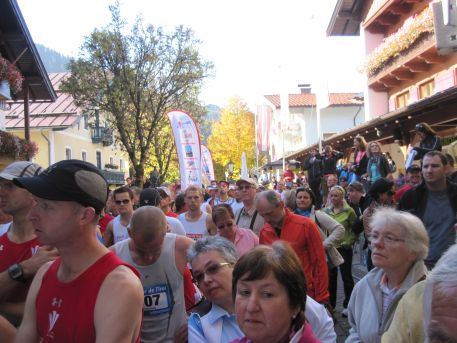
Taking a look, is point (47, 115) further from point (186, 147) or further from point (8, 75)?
point (186, 147)

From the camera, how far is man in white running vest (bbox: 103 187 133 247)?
5.53m

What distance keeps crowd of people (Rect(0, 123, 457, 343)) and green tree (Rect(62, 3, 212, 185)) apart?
19.7 m

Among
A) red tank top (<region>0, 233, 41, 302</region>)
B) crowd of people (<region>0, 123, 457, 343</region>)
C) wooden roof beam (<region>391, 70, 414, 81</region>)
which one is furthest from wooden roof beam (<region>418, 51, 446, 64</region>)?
red tank top (<region>0, 233, 41, 302</region>)

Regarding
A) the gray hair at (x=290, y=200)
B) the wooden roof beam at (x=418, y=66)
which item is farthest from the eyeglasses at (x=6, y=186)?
the wooden roof beam at (x=418, y=66)

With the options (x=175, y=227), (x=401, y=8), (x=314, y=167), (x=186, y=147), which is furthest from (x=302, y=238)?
(x=401, y=8)

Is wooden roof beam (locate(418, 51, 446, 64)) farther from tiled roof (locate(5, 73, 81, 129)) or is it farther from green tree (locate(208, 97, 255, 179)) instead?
green tree (locate(208, 97, 255, 179))

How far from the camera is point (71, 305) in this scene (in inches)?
82.0

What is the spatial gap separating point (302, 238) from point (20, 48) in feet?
62.2

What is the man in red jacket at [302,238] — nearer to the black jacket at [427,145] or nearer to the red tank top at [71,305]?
the red tank top at [71,305]

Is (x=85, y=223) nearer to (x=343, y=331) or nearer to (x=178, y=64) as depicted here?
(x=343, y=331)

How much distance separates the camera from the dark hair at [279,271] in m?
2.20

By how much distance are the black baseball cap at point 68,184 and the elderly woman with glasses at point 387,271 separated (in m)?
2.00

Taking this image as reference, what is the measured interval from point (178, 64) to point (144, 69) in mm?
1749

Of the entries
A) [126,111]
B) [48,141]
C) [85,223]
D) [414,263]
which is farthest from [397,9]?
[48,141]
